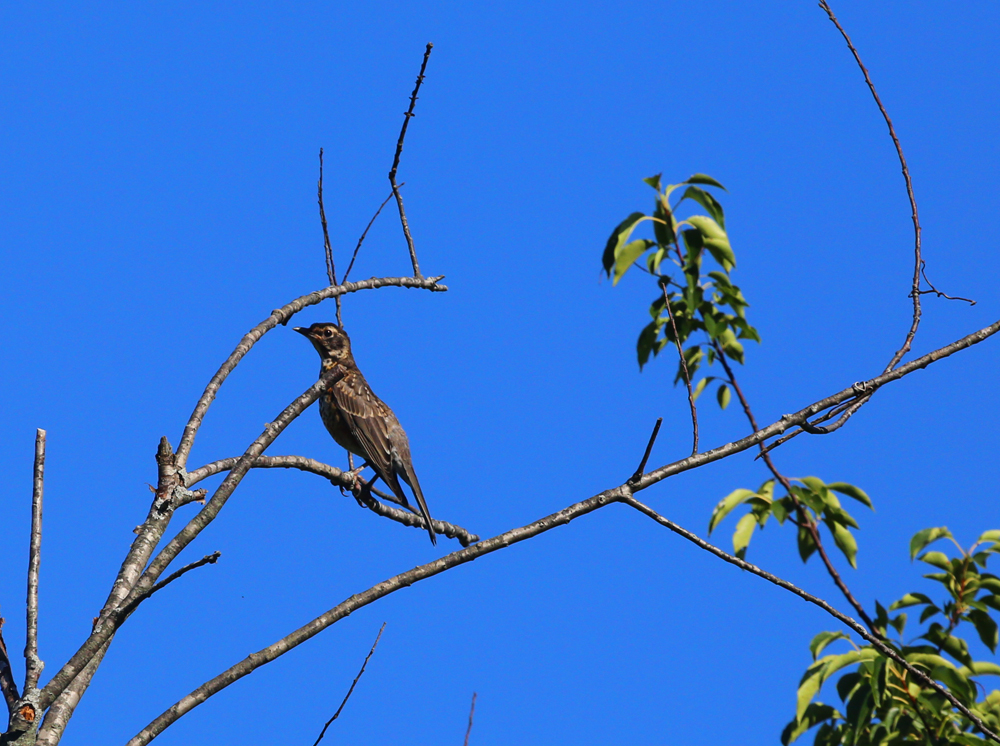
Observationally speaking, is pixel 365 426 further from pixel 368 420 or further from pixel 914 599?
pixel 914 599

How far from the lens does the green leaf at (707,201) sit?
657 cm

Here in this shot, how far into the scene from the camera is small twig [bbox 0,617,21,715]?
3.45m

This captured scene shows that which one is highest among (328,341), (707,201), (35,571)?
(328,341)

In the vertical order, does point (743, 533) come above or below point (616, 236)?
below

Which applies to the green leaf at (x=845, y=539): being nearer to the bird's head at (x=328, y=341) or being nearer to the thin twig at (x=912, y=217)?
the thin twig at (x=912, y=217)

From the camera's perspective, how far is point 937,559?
6395 millimetres

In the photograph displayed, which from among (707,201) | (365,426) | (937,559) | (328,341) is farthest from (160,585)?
(328,341)

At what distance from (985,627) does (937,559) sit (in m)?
0.55

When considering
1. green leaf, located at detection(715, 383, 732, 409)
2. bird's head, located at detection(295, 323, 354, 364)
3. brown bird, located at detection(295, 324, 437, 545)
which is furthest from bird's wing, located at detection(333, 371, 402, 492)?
green leaf, located at detection(715, 383, 732, 409)

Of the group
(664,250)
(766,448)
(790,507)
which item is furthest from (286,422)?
(790,507)

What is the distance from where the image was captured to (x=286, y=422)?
3.91 m

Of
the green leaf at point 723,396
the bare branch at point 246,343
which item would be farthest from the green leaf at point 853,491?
the bare branch at point 246,343

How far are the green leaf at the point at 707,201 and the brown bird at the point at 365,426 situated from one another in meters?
3.73

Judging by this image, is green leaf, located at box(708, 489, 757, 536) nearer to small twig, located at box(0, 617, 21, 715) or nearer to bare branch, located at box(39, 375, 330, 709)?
bare branch, located at box(39, 375, 330, 709)
